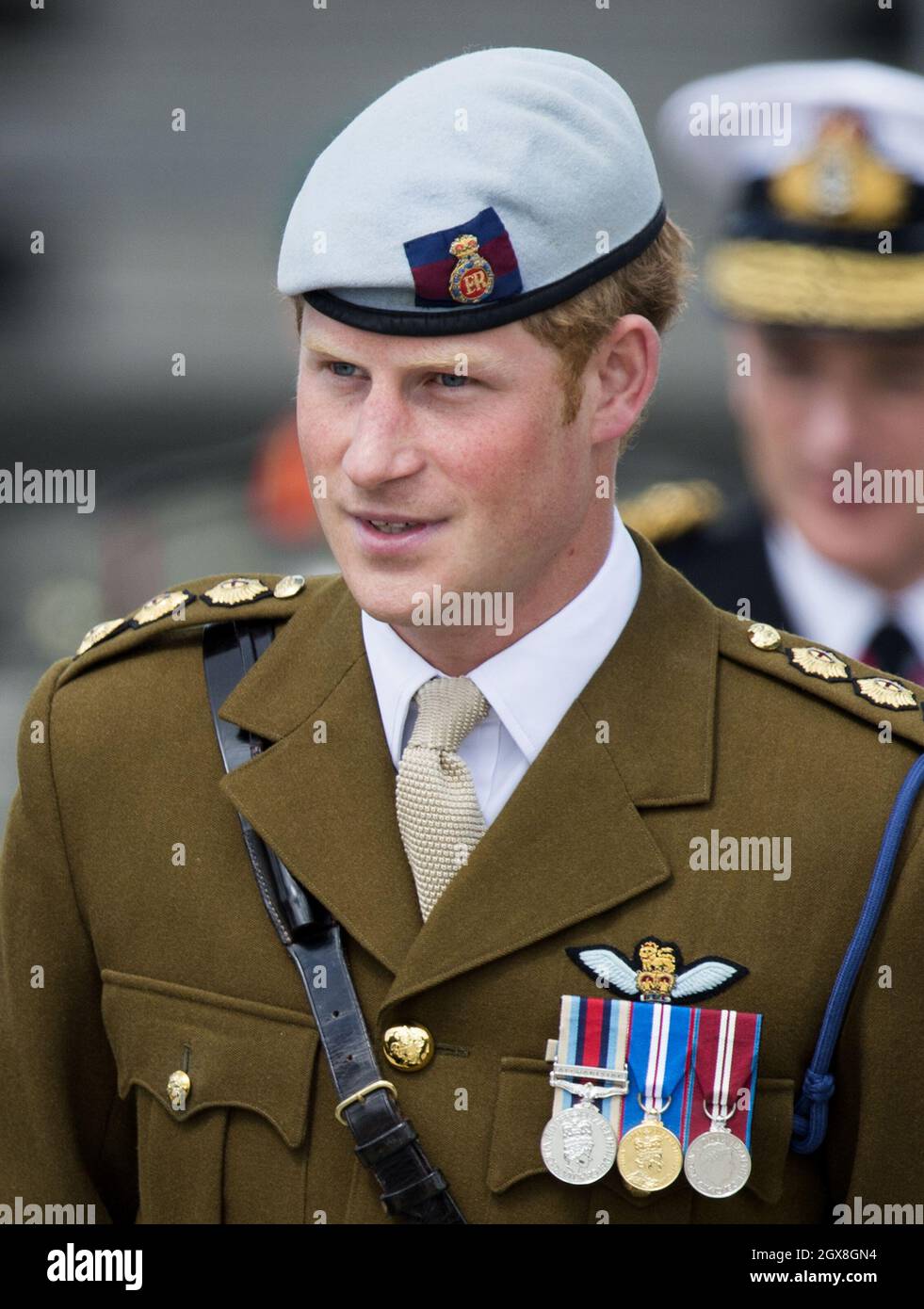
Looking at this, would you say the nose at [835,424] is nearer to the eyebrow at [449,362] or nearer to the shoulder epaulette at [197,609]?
the shoulder epaulette at [197,609]

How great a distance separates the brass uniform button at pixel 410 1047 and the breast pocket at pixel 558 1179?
11 cm

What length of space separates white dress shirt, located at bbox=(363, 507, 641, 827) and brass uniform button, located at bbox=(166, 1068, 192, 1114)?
508 millimetres

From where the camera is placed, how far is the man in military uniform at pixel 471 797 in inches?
97.4

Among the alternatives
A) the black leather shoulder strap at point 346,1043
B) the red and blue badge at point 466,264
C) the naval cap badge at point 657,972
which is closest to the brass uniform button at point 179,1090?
the black leather shoulder strap at point 346,1043

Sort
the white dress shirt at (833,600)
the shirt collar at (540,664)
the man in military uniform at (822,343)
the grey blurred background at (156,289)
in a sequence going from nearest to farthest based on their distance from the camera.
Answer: the shirt collar at (540,664), the man in military uniform at (822,343), the white dress shirt at (833,600), the grey blurred background at (156,289)

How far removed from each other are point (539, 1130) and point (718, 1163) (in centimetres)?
23

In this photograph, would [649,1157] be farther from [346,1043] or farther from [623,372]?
[623,372]

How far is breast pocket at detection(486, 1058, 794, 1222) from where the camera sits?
2555 mm

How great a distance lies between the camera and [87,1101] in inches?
112

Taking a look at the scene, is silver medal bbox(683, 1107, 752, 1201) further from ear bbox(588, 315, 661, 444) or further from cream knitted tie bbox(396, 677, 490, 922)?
ear bbox(588, 315, 661, 444)

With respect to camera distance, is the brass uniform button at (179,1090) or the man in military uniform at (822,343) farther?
the man in military uniform at (822,343)

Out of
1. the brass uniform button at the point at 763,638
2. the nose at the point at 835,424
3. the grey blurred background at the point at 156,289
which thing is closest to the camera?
the brass uniform button at the point at 763,638

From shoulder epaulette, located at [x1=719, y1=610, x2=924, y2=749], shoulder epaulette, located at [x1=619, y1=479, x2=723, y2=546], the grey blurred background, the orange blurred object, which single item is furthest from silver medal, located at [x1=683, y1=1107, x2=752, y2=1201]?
the orange blurred object
